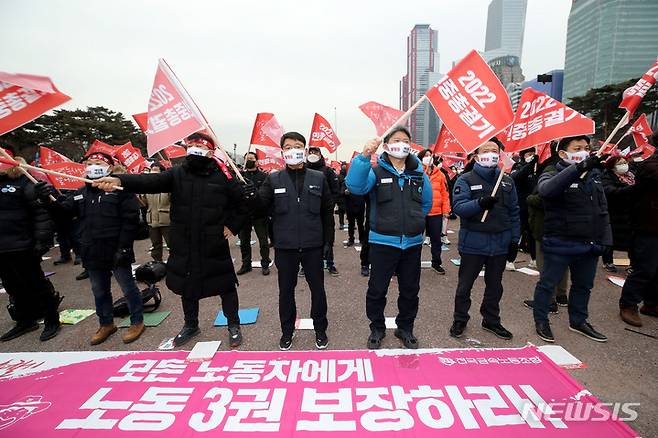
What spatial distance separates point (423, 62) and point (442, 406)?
7954 centimetres

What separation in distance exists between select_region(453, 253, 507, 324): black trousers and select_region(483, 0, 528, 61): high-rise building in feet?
695

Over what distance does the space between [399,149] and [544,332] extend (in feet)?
9.70

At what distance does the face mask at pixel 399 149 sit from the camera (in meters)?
3.23

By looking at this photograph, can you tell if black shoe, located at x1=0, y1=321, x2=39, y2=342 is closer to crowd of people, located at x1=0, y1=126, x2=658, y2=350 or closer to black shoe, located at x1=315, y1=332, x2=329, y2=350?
crowd of people, located at x1=0, y1=126, x2=658, y2=350

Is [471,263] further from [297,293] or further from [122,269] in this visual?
[122,269]

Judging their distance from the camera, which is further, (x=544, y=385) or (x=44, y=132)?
(x=44, y=132)

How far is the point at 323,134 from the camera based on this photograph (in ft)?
27.5

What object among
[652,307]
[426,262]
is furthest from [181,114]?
[652,307]

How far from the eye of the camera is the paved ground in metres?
2.97

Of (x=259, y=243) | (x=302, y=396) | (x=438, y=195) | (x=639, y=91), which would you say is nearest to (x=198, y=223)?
(x=302, y=396)

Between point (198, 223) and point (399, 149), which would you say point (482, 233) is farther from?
point (198, 223)

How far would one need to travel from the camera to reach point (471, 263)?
3738mm

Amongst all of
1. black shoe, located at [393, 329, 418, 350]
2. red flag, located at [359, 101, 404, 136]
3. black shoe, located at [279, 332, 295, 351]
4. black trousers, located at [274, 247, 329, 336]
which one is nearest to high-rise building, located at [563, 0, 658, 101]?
red flag, located at [359, 101, 404, 136]

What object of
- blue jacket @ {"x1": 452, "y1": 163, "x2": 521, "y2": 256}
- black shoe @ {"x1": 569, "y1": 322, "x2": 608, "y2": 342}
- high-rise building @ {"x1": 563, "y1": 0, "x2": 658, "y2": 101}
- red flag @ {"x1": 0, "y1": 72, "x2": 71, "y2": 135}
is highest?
high-rise building @ {"x1": 563, "y1": 0, "x2": 658, "y2": 101}
